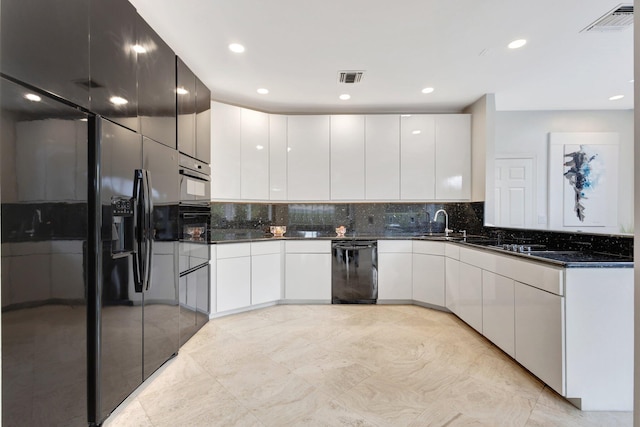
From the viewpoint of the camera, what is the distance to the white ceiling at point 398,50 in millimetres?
1991

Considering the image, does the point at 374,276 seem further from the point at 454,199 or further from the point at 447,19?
the point at 447,19

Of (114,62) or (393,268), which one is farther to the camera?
(393,268)

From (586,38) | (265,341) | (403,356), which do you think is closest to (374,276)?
(403,356)

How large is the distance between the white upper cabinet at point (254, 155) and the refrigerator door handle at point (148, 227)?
67.1 inches

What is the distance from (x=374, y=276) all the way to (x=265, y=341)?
1590mm

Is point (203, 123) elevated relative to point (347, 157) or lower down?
elevated

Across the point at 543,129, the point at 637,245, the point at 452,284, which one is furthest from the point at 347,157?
the point at 637,245

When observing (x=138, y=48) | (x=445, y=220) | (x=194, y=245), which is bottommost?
(x=194, y=245)

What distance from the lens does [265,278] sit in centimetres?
348

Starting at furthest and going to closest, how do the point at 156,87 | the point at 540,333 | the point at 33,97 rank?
the point at 156,87 → the point at 540,333 → the point at 33,97

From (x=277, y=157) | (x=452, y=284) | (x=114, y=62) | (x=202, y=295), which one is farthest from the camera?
(x=277, y=157)

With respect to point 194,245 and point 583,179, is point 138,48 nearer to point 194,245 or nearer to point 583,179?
point 194,245

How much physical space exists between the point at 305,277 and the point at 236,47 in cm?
256

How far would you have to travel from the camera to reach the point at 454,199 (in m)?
3.84
